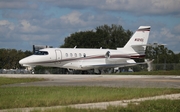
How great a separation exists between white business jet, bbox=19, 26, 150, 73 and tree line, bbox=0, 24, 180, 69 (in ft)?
134

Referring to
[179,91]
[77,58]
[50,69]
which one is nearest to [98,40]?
[50,69]

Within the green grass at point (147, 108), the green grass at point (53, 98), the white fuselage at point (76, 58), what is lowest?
the green grass at point (147, 108)

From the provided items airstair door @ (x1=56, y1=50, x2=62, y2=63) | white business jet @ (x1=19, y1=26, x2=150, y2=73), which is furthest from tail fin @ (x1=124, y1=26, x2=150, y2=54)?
airstair door @ (x1=56, y1=50, x2=62, y2=63)

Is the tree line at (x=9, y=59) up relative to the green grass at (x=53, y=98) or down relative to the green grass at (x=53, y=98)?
up

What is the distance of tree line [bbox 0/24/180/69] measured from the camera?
106 metres

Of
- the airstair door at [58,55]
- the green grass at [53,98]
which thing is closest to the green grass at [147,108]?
the green grass at [53,98]

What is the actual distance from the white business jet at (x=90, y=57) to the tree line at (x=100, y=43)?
40726mm

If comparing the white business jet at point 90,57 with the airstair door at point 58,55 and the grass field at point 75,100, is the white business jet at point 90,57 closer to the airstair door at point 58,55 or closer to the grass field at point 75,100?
the airstair door at point 58,55

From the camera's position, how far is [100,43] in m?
107

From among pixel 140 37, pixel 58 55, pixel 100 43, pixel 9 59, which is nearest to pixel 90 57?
pixel 58 55

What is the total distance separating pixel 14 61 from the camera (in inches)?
4892

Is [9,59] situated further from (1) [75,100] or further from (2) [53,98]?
(1) [75,100]

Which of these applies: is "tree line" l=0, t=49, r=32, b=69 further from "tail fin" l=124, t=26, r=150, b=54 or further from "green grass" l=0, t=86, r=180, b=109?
"green grass" l=0, t=86, r=180, b=109

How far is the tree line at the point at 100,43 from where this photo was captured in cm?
10594
